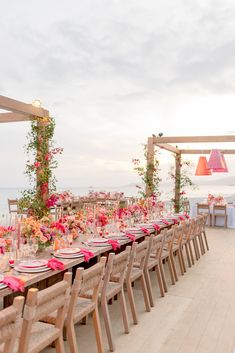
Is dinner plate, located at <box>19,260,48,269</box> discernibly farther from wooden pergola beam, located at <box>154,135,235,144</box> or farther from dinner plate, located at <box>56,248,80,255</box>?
wooden pergola beam, located at <box>154,135,235,144</box>

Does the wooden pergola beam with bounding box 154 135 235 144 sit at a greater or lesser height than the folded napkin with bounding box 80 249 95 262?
greater

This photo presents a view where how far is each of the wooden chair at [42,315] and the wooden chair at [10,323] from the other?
0.59 feet

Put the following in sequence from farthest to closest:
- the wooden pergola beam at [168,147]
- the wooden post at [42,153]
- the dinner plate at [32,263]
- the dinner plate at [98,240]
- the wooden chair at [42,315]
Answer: the wooden pergola beam at [168,147] → the wooden post at [42,153] → the dinner plate at [98,240] → the dinner plate at [32,263] → the wooden chair at [42,315]

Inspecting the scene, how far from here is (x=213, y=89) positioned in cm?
764

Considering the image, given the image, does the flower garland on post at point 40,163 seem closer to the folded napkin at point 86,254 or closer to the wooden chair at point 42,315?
the folded napkin at point 86,254

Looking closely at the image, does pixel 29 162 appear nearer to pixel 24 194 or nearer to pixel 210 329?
pixel 24 194

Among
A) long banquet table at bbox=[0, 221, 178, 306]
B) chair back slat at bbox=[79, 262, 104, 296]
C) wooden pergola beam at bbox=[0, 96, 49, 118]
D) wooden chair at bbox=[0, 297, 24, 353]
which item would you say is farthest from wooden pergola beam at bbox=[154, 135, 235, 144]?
wooden chair at bbox=[0, 297, 24, 353]

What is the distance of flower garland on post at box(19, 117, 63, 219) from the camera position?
23.0ft

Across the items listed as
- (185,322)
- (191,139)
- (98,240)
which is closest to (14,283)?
(98,240)

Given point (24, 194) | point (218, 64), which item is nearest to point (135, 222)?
point (24, 194)

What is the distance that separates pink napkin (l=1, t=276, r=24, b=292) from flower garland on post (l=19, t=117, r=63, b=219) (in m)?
4.38

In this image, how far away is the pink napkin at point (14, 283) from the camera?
2.54 metres

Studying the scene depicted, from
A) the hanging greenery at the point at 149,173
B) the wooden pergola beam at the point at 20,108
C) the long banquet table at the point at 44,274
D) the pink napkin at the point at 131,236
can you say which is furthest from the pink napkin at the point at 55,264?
the hanging greenery at the point at 149,173

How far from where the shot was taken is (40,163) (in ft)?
23.0
